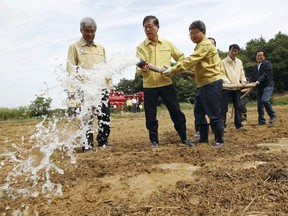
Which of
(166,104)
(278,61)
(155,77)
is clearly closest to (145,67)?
(155,77)

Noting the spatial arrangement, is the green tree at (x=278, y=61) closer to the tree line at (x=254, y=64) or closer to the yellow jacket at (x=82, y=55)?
the tree line at (x=254, y=64)

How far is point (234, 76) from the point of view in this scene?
20.4 ft

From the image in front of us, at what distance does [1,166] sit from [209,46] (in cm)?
317

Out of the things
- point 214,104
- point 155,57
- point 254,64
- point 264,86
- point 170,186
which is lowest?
point 170,186

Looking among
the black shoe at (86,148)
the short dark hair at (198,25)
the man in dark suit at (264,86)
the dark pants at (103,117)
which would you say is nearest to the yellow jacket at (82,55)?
the dark pants at (103,117)

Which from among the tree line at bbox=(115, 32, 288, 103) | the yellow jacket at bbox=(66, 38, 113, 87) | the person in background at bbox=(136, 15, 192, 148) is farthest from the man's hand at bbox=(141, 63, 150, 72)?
the tree line at bbox=(115, 32, 288, 103)

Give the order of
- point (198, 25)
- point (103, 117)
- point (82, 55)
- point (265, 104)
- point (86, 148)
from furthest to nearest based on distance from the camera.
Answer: point (265, 104)
point (103, 117)
point (82, 55)
point (86, 148)
point (198, 25)

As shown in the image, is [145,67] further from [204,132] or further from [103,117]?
[204,132]

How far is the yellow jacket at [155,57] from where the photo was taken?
445 centimetres

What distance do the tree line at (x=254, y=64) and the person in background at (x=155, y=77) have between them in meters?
21.1

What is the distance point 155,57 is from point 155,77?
0.30 metres

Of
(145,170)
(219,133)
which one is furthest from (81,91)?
(219,133)

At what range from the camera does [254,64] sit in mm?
26938

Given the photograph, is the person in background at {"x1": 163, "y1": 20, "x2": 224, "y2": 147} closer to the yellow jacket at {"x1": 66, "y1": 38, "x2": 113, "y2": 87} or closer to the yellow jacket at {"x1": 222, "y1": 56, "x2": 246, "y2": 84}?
the yellow jacket at {"x1": 66, "y1": 38, "x2": 113, "y2": 87}
